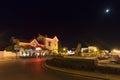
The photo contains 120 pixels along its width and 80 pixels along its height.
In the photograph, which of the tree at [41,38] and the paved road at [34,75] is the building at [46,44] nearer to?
the tree at [41,38]

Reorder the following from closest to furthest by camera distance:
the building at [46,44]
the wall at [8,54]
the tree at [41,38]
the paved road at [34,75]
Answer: the paved road at [34,75]
the wall at [8,54]
the building at [46,44]
the tree at [41,38]

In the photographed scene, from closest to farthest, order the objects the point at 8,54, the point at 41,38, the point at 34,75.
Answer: the point at 34,75 → the point at 8,54 → the point at 41,38

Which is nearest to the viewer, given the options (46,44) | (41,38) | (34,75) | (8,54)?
(34,75)

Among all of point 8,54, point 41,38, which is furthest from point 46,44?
point 8,54

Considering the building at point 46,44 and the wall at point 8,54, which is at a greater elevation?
the building at point 46,44

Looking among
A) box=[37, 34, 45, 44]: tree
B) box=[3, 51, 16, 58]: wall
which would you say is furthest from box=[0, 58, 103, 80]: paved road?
box=[37, 34, 45, 44]: tree

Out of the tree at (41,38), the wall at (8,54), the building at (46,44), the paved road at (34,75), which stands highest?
the tree at (41,38)

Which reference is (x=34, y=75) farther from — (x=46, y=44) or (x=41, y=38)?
(x=41, y=38)

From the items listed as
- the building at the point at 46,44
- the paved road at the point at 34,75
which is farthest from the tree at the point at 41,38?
the paved road at the point at 34,75

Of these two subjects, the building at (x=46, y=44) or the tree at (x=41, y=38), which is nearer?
the building at (x=46, y=44)

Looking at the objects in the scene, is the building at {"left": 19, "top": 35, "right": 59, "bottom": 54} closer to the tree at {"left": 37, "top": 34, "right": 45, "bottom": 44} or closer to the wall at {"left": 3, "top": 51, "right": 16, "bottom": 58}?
the tree at {"left": 37, "top": 34, "right": 45, "bottom": 44}

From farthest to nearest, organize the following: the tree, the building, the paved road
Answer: the tree < the building < the paved road

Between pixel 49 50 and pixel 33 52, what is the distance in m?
11.9

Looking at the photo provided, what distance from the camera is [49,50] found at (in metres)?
105
